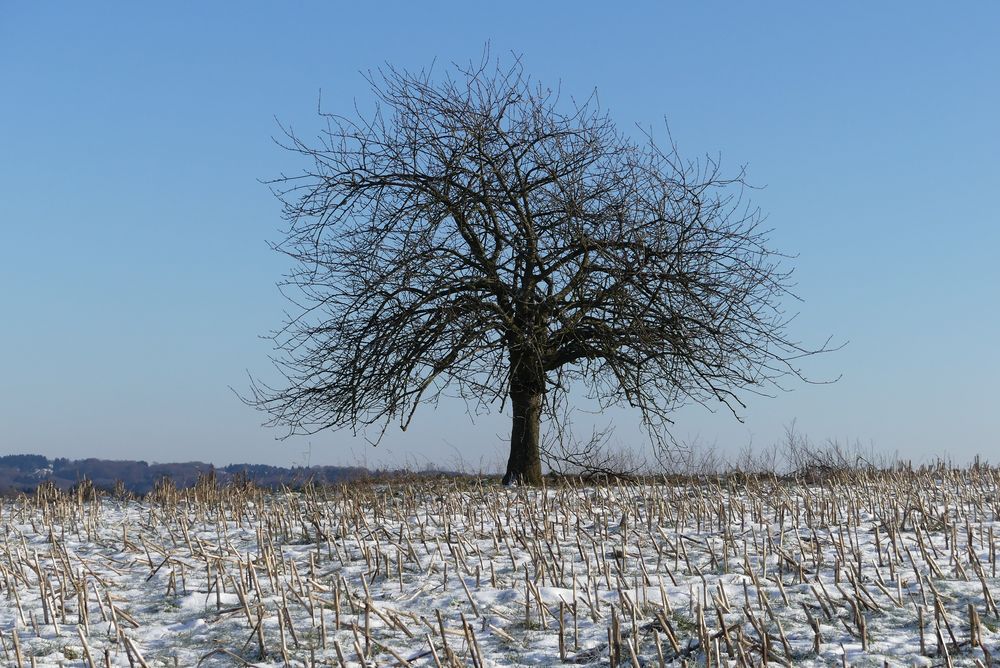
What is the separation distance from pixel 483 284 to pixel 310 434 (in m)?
3.69

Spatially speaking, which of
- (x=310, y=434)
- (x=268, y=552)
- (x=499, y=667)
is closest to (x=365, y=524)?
(x=268, y=552)

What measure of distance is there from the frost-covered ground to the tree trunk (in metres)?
4.48

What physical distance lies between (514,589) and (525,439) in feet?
26.9

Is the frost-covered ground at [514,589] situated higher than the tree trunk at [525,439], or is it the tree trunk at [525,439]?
the tree trunk at [525,439]

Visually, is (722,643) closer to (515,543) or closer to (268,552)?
(515,543)

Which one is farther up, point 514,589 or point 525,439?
point 525,439

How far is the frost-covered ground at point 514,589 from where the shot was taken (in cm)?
527

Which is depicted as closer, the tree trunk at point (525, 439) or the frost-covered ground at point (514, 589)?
the frost-covered ground at point (514, 589)

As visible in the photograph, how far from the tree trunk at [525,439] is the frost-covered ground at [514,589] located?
14.7 feet

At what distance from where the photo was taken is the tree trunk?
A: 47.6 ft

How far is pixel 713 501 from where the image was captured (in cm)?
997

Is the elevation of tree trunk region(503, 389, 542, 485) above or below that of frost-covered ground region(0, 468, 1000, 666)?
above

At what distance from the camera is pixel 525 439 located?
14.6 meters

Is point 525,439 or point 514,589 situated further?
point 525,439
